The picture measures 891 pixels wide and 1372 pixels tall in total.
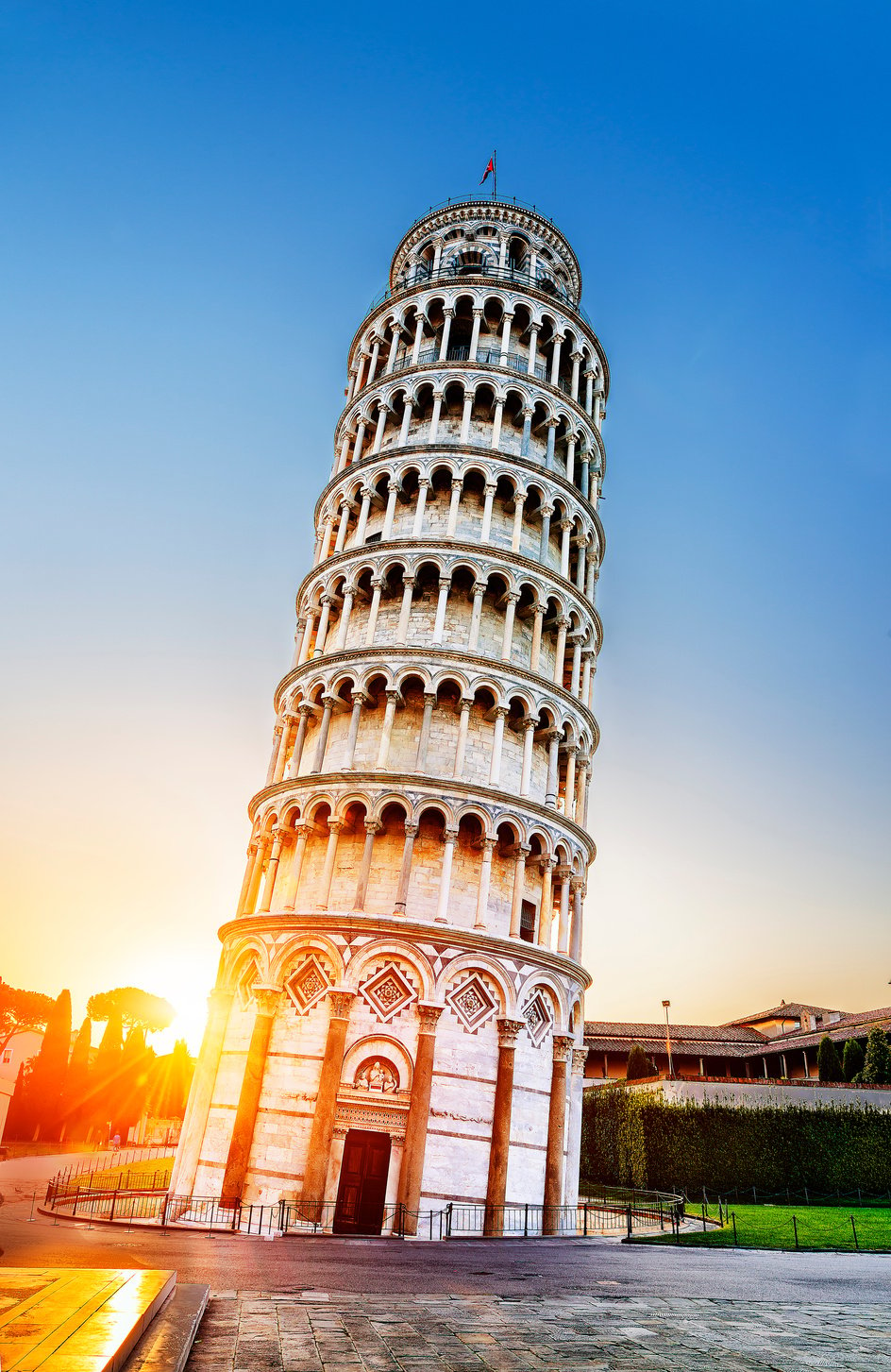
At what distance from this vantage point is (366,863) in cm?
2564

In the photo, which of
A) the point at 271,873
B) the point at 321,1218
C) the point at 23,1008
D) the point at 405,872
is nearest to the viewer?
the point at 321,1218

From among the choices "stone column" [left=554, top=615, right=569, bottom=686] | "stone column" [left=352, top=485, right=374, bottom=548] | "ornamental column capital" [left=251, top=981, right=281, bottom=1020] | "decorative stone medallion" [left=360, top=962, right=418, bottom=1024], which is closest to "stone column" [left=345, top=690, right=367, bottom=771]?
"decorative stone medallion" [left=360, top=962, right=418, bottom=1024]

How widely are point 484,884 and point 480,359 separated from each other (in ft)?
67.7

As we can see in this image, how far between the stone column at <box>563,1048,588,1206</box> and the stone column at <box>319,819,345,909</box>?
9291 mm

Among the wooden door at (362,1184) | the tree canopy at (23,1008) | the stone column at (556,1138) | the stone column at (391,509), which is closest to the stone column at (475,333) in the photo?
the stone column at (391,509)

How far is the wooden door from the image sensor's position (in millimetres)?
22359

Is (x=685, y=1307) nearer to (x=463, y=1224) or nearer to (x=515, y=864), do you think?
(x=463, y=1224)

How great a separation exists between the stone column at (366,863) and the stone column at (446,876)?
2120mm

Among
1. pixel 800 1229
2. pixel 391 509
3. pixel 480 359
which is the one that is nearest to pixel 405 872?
pixel 391 509

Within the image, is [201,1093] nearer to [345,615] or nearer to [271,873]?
[271,873]

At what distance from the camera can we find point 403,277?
40188 millimetres

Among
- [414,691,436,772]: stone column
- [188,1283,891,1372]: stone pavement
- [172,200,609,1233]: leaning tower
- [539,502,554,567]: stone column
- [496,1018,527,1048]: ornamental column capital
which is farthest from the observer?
[539,502,554,567]: stone column

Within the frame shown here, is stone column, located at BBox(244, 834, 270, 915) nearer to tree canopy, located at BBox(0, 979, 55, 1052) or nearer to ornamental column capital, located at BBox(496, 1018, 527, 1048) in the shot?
ornamental column capital, located at BBox(496, 1018, 527, 1048)

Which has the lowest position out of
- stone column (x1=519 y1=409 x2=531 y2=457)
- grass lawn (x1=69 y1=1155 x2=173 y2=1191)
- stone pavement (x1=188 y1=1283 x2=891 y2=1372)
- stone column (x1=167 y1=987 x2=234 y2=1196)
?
grass lawn (x1=69 y1=1155 x2=173 y2=1191)
